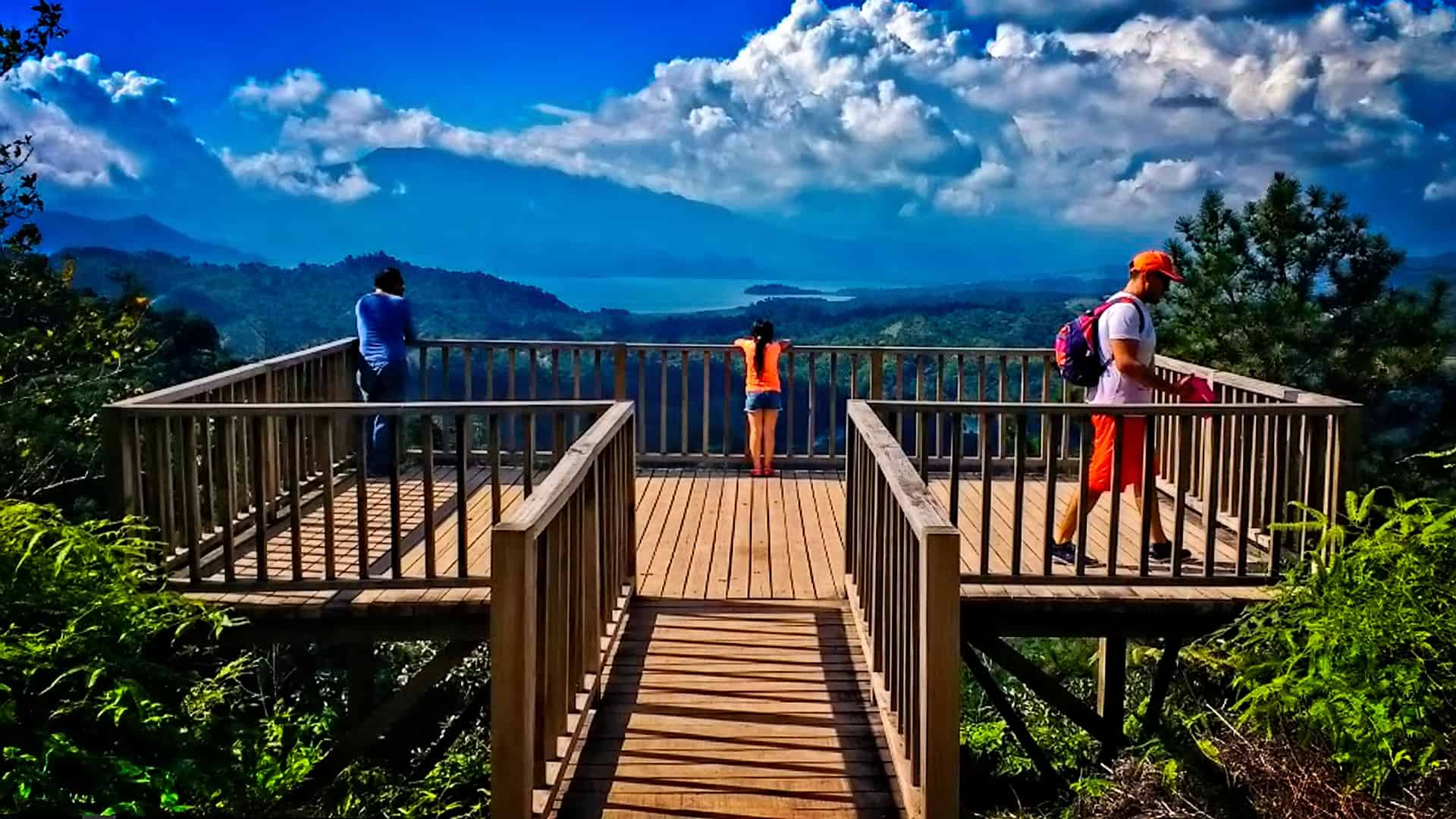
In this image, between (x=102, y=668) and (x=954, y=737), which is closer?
(x=954, y=737)

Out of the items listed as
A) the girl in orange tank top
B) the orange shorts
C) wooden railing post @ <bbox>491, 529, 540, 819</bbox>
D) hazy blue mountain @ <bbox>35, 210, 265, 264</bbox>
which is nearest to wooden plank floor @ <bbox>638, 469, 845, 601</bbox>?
the girl in orange tank top

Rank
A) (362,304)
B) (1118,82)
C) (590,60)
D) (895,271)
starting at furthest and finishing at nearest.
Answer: (895,271), (590,60), (1118,82), (362,304)

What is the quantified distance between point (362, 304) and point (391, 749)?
7579 millimetres

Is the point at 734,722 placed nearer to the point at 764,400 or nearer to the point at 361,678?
the point at 764,400

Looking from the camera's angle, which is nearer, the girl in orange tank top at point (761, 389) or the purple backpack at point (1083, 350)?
the purple backpack at point (1083, 350)

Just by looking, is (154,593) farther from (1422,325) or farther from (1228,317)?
(1422,325)

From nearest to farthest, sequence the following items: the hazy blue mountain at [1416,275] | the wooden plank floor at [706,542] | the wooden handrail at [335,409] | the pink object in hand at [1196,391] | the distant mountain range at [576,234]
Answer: the wooden handrail at [335,409], the wooden plank floor at [706,542], the pink object in hand at [1196,391], the hazy blue mountain at [1416,275], the distant mountain range at [576,234]

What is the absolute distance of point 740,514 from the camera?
793cm

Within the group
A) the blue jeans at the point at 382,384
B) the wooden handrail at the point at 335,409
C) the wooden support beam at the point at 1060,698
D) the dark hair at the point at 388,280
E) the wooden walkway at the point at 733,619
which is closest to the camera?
the wooden walkway at the point at 733,619

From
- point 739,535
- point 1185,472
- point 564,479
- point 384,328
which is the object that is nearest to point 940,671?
point 564,479

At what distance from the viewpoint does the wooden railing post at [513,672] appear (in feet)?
10.1

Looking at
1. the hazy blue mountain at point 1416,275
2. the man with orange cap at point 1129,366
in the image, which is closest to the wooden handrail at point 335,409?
the man with orange cap at point 1129,366

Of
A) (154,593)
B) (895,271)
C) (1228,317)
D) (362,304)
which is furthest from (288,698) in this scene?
(895,271)

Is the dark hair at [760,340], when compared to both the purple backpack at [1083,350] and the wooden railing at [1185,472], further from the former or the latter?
the purple backpack at [1083,350]
